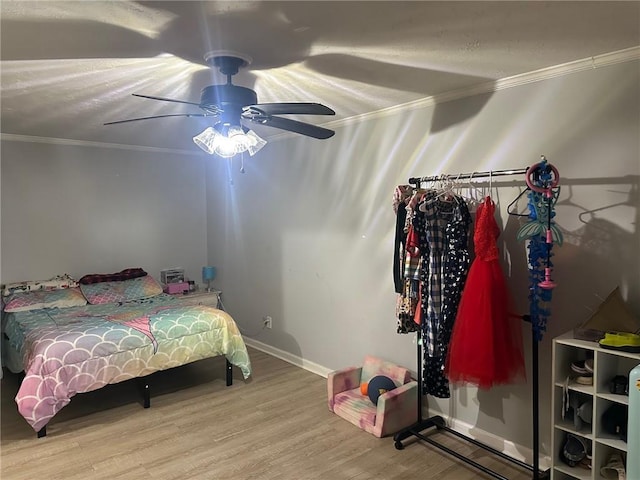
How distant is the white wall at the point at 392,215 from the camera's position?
7.73 feet

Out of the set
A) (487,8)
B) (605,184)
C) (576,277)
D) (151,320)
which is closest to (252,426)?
(151,320)

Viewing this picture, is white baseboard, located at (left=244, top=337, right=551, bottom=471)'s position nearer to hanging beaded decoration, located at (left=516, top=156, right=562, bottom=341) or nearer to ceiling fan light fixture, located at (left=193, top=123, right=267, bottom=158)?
hanging beaded decoration, located at (left=516, top=156, right=562, bottom=341)

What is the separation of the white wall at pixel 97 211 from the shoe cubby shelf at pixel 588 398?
4.23 metres

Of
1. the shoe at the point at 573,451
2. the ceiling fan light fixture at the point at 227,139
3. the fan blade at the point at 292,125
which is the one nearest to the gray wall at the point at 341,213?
the shoe at the point at 573,451

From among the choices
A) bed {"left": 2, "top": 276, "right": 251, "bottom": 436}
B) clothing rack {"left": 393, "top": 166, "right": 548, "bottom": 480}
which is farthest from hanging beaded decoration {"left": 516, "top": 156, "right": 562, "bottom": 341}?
bed {"left": 2, "top": 276, "right": 251, "bottom": 436}

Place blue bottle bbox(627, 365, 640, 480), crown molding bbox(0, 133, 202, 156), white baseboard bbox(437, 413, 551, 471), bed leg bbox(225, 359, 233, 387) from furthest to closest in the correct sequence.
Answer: crown molding bbox(0, 133, 202, 156), bed leg bbox(225, 359, 233, 387), white baseboard bbox(437, 413, 551, 471), blue bottle bbox(627, 365, 640, 480)

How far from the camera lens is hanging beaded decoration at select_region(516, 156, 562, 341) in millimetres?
2318

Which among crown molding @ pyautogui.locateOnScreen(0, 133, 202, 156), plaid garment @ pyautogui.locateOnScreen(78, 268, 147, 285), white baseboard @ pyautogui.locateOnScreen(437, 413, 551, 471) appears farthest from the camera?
plaid garment @ pyautogui.locateOnScreen(78, 268, 147, 285)

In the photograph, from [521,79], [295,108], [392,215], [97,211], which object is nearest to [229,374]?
[392,215]

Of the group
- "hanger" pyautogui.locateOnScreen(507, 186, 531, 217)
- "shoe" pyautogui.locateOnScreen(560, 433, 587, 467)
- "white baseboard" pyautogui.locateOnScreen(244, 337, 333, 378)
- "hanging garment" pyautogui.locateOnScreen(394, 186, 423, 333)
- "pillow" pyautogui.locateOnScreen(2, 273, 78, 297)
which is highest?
"hanger" pyautogui.locateOnScreen(507, 186, 531, 217)

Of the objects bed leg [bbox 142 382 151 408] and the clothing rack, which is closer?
the clothing rack

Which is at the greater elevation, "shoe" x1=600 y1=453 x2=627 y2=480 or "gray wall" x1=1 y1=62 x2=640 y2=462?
"gray wall" x1=1 y1=62 x2=640 y2=462

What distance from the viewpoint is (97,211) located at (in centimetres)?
479

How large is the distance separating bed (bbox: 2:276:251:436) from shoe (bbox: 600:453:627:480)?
2.60 m
